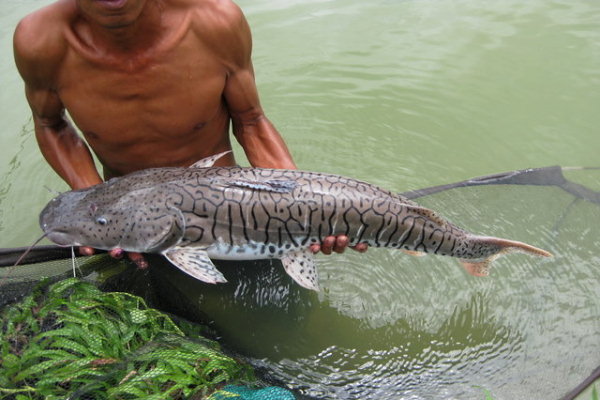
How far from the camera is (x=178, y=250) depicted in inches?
95.8

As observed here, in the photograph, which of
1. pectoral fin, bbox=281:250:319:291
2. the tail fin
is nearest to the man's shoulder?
pectoral fin, bbox=281:250:319:291

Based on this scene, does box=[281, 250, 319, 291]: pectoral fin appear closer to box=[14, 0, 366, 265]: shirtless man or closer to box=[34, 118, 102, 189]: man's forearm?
box=[14, 0, 366, 265]: shirtless man

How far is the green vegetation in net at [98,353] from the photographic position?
88.0 inches

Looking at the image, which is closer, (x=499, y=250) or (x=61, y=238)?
(x=61, y=238)

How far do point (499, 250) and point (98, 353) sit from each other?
1973 millimetres

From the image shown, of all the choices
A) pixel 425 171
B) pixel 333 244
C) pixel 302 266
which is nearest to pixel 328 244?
pixel 333 244

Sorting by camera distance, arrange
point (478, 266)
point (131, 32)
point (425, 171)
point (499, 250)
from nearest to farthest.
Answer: point (131, 32) < point (499, 250) < point (478, 266) < point (425, 171)

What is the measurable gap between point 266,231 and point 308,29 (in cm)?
472

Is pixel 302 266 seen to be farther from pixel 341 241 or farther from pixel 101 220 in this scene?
pixel 101 220

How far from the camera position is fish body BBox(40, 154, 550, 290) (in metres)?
2.36

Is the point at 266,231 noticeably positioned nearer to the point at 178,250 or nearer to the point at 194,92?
the point at 178,250

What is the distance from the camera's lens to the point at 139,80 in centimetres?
261

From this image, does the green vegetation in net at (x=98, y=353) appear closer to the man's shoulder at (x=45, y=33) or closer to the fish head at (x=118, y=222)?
the fish head at (x=118, y=222)

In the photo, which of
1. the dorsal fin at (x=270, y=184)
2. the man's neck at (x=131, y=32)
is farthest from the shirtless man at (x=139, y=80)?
the dorsal fin at (x=270, y=184)
